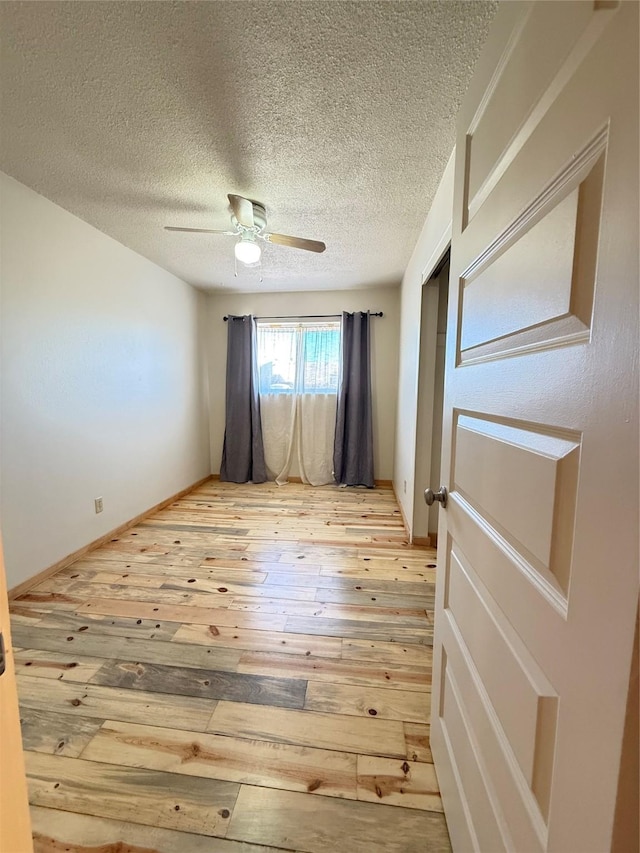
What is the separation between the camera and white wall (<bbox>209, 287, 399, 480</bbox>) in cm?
397

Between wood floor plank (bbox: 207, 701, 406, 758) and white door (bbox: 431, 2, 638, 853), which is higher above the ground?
white door (bbox: 431, 2, 638, 853)

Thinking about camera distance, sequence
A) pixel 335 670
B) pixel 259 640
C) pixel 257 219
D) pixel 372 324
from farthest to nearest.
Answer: pixel 372 324, pixel 257 219, pixel 259 640, pixel 335 670

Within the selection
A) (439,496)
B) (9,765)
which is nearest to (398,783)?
(439,496)

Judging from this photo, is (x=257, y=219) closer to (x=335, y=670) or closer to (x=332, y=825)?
(x=335, y=670)

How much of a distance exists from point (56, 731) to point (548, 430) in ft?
6.09

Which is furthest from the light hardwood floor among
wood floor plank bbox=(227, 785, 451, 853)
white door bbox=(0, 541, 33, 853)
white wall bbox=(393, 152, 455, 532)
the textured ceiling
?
the textured ceiling

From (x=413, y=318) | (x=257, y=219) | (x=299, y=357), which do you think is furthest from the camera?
(x=299, y=357)

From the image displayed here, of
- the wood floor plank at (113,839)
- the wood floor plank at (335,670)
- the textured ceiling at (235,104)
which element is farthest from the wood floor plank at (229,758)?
the textured ceiling at (235,104)

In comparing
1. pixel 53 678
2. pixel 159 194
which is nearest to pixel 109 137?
pixel 159 194

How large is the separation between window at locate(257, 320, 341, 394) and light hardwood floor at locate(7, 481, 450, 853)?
227 centimetres

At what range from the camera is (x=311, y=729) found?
1212 mm

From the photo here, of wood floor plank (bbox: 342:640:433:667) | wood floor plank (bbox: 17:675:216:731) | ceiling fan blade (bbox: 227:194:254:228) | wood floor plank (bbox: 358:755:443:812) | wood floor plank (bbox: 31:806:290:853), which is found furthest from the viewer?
ceiling fan blade (bbox: 227:194:254:228)

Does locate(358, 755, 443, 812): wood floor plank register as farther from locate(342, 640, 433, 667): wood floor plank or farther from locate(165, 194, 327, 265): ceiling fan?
locate(165, 194, 327, 265): ceiling fan

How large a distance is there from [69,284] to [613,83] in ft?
9.31
